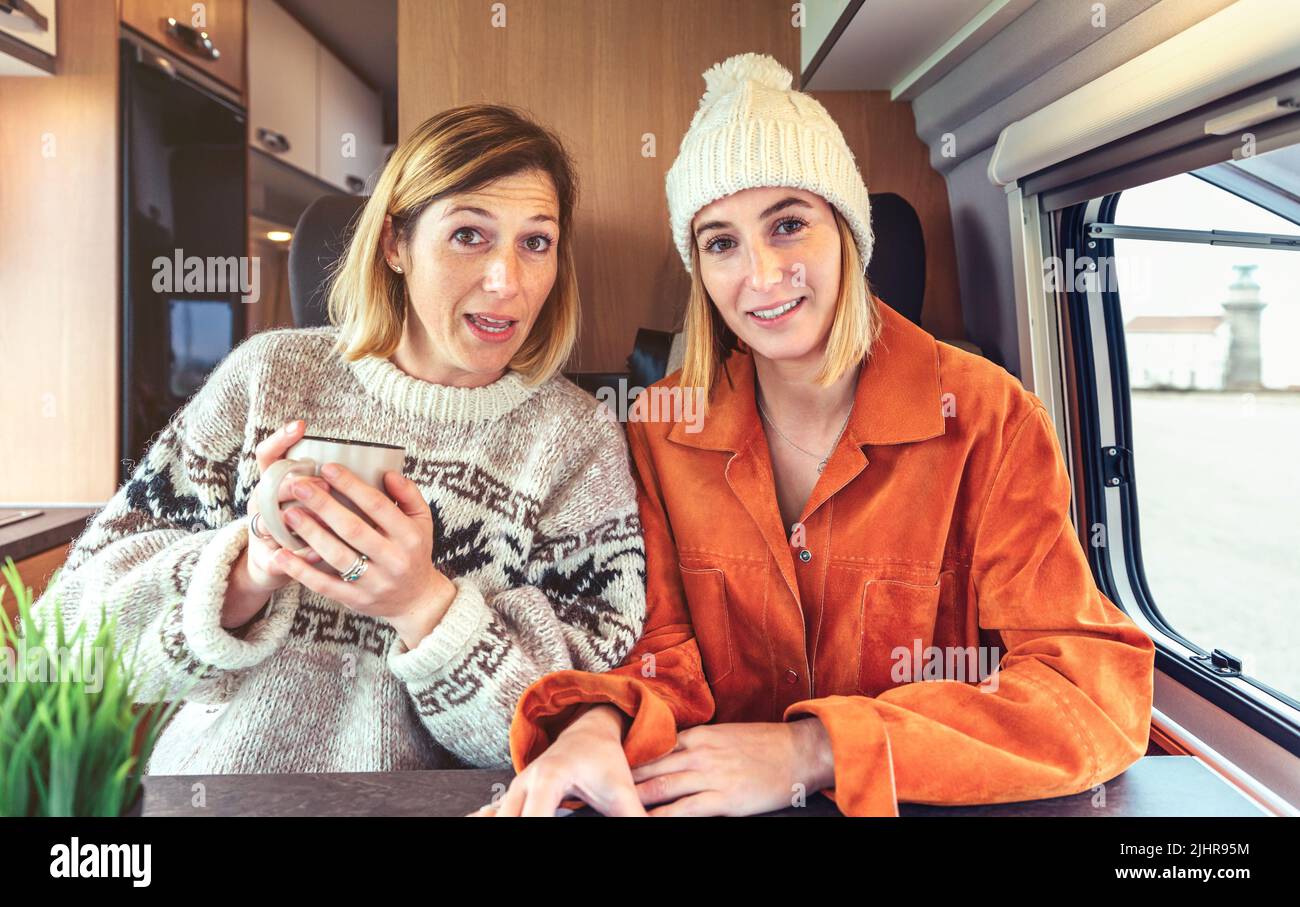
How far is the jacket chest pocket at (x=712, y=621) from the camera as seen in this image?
927 millimetres

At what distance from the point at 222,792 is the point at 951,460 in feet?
2.48

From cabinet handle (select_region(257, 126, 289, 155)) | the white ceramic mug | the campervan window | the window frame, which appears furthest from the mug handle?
cabinet handle (select_region(257, 126, 289, 155))

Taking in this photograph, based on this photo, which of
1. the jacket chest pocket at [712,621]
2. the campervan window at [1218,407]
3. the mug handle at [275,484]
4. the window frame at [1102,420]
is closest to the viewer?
the mug handle at [275,484]

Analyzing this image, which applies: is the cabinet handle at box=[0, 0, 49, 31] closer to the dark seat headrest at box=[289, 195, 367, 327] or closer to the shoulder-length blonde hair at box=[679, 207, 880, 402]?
the dark seat headrest at box=[289, 195, 367, 327]

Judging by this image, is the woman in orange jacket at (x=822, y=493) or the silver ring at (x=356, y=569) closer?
the silver ring at (x=356, y=569)

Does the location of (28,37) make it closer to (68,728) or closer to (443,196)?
(443,196)

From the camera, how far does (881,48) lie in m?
1.31

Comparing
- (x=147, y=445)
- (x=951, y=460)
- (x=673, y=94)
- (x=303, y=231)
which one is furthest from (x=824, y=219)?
(x=147, y=445)

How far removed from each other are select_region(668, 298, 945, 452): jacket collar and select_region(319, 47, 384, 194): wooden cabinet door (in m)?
1.25

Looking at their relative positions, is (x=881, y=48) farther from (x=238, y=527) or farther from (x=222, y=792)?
(x=222, y=792)

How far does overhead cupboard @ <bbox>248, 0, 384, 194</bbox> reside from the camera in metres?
1.82

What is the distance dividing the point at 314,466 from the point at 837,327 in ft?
1.95

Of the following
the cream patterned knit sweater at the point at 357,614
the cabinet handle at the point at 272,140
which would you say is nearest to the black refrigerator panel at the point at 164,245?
the cream patterned knit sweater at the point at 357,614

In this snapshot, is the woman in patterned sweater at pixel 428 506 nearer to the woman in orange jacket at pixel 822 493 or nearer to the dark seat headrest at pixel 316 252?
the woman in orange jacket at pixel 822 493
